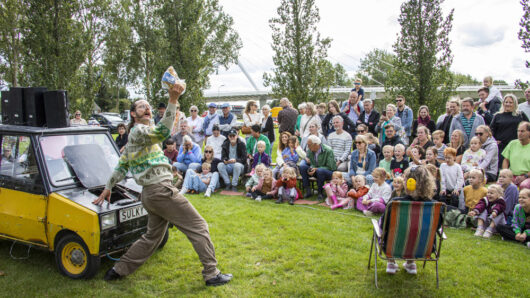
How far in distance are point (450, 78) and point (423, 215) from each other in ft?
25.4

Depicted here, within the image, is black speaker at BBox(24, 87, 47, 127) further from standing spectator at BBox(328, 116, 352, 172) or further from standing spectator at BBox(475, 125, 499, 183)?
standing spectator at BBox(475, 125, 499, 183)

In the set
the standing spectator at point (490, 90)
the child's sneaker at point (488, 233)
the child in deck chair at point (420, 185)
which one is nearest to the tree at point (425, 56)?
the standing spectator at point (490, 90)

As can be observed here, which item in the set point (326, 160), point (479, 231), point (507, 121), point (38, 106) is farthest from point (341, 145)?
point (38, 106)

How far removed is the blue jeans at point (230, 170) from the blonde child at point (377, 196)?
3366mm

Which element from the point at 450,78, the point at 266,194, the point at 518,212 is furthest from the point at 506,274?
the point at 450,78

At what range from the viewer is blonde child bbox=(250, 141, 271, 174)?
890cm

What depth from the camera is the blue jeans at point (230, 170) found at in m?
8.98

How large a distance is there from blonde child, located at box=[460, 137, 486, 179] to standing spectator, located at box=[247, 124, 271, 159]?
4.60m

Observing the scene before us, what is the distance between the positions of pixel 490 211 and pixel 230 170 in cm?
585

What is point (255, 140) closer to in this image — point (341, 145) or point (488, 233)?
point (341, 145)

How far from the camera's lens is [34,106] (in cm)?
464

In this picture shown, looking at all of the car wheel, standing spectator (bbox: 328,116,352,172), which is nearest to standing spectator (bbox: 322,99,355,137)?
standing spectator (bbox: 328,116,352,172)

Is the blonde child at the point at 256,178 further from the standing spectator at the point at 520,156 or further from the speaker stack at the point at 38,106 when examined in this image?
the standing spectator at the point at 520,156

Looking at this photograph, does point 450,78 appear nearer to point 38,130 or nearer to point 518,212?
point 518,212
